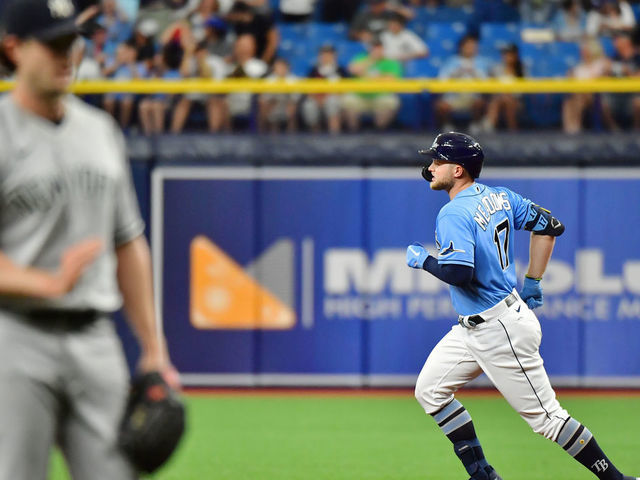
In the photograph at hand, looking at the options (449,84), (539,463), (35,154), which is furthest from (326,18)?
(35,154)

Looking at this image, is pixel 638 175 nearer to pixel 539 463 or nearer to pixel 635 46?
pixel 635 46

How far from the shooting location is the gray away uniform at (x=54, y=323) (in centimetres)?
289

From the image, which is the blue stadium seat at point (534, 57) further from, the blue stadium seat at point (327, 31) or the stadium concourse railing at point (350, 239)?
the blue stadium seat at point (327, 31)

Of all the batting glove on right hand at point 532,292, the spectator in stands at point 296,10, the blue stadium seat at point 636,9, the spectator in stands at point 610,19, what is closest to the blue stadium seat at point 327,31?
the spectator in stands at point 296,10

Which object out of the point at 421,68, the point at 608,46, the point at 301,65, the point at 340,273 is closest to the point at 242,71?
the point at 301,65

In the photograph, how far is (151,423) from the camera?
2.96 m

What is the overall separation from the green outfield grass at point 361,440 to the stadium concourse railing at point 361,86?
2.97m

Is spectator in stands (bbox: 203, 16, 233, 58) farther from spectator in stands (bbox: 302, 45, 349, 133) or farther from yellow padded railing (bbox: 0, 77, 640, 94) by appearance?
spectator in stands (bbox: 302, 45, 349, 133)

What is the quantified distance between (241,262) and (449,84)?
106 inches

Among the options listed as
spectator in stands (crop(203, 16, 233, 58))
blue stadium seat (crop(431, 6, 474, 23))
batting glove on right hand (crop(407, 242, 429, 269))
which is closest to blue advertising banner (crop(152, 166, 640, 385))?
spectator in stands (crop(203, 16, 233, 58))

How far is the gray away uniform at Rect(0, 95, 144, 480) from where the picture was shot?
114 inches

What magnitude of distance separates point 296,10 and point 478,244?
8.42 m

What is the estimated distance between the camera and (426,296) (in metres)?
11.0

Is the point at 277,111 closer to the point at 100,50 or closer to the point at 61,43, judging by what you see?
the point at 100,50
